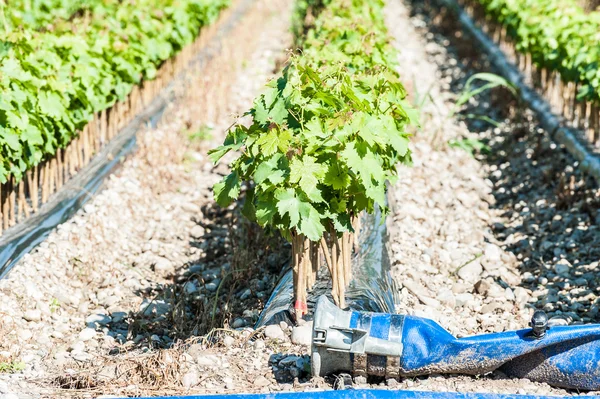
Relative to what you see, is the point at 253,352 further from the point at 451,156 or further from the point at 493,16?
the point at 493,16

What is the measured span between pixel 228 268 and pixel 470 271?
4.98 feet

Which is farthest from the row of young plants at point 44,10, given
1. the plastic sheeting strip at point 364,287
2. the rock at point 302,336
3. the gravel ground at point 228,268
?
the rock at point 302,336

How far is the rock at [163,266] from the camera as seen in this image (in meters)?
5.68

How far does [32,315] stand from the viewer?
4621mm

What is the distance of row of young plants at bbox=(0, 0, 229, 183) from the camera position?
5.23 m

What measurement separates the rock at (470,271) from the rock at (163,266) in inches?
73.0

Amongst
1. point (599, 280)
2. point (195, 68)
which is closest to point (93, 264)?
point (599, 280)

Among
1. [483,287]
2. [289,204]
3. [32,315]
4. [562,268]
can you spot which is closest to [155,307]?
[32,315]

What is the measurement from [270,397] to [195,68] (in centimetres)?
718

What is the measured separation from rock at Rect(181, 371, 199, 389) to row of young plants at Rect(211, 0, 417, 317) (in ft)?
2.19

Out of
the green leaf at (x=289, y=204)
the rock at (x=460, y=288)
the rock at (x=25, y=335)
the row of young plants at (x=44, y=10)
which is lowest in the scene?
the rock at (x=25, y=335)

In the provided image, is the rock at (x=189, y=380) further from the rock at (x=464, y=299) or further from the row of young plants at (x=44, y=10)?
the row of young plants at (x=44, y=10)

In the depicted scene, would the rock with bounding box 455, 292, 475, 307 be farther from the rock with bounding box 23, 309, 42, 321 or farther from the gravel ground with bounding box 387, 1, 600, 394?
the rock with bounding box 23, 309, 42, 321

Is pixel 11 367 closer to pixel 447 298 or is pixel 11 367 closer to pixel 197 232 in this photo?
pixel 447 298
